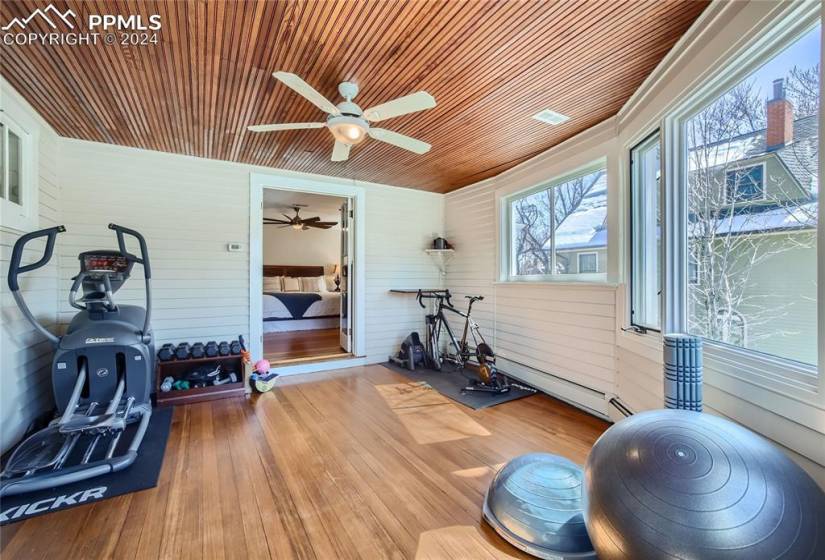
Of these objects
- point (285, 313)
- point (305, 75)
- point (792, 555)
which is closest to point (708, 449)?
point (792, 555)

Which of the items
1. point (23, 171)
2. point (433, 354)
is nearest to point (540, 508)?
point (433, 354)

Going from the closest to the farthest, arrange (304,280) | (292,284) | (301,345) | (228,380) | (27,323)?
(27,323) → (228,380) → (301,345) → (292,284) → (304,280)

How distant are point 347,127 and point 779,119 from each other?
89.9 inches

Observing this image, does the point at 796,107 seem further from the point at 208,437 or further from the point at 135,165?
the point at 135,165

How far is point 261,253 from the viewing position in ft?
13.5

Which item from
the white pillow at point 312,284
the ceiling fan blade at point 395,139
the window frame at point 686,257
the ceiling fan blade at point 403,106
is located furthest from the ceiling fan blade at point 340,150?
the white pillow at point 312,284

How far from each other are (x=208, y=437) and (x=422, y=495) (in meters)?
1.84

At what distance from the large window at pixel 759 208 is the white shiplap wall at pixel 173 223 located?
4.32 m

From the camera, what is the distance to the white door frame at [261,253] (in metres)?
4.16

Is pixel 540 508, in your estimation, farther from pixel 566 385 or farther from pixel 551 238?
pixel 551 238

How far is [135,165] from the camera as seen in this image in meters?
3.61

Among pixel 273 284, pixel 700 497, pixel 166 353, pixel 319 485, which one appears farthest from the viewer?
pixel 273 284

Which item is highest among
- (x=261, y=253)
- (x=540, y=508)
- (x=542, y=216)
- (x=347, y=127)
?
(x=347, y=127)

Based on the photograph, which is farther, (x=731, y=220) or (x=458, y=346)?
(x=458, y=346)
